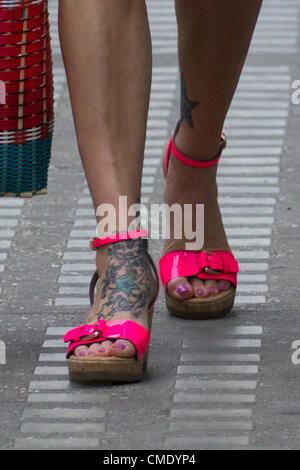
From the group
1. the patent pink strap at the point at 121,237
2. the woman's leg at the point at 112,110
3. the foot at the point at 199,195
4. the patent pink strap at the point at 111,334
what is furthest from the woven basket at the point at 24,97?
the foot at the point at 199,195

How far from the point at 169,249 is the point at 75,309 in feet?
0.87

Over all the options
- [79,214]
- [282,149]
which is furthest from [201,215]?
[282,149]

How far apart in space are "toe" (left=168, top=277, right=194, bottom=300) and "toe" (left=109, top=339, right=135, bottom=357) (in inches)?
16.2

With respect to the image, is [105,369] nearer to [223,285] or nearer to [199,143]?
[223,285]

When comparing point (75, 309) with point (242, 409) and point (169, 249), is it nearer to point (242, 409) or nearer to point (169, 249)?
point (169, 249)

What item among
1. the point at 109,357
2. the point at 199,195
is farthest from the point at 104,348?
the point at 199,195

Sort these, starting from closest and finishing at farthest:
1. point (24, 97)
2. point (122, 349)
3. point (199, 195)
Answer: point (122, 349), point (24, 97), point (199, 195)

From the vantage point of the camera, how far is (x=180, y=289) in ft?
8.92

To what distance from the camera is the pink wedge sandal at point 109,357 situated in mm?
2312

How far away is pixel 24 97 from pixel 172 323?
2.08 feet

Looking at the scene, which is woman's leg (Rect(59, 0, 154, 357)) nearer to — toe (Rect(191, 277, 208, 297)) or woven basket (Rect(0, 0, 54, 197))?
woven basket (Rect(0, 0, 54, 197))

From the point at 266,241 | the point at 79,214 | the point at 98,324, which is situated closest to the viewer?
the point at 98,324

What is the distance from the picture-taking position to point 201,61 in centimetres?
267

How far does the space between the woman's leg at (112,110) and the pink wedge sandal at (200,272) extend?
25 centimetres
